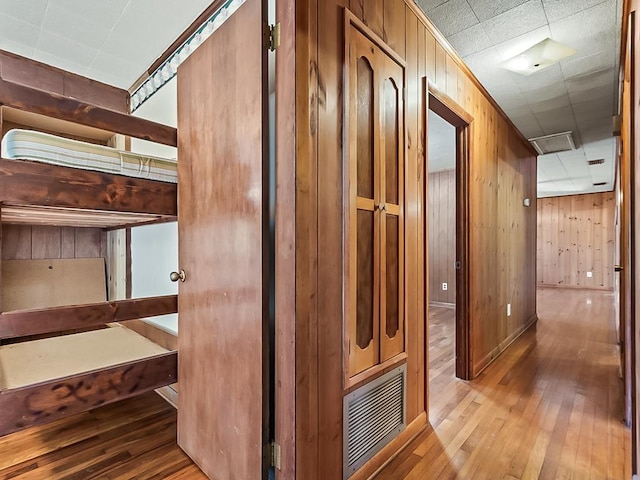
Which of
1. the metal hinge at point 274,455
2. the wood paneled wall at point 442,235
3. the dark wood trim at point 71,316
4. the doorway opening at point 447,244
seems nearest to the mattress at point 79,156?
the dark wood trim at point 71,316

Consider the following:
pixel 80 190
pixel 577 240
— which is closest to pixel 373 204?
pixel 80 190

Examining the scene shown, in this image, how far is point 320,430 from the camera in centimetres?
129

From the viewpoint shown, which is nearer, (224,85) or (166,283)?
(224,85)

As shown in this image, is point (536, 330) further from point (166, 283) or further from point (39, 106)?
point (39, 106)

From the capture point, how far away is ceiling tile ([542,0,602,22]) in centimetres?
187

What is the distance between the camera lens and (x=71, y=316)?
1.60 meters

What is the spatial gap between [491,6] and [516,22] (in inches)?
10.0

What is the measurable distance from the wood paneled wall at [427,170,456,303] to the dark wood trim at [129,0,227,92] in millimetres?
4435

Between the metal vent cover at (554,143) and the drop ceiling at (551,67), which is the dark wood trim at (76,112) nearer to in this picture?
the drop ceiling at (551,67)

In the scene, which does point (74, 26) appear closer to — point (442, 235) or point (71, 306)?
point (71, 306)

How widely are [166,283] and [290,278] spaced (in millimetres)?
1522

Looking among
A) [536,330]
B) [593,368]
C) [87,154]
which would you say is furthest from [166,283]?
[536,330]

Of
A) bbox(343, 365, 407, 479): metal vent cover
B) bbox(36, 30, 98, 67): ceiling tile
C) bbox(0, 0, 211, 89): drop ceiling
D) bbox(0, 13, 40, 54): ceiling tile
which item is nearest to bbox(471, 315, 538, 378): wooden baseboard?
bbox(343, 365, 407, 479): metal vent cover

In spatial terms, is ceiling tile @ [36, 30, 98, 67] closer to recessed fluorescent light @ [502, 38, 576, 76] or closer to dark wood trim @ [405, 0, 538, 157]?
dark wood trim @ [405, 0, 538, 157]
